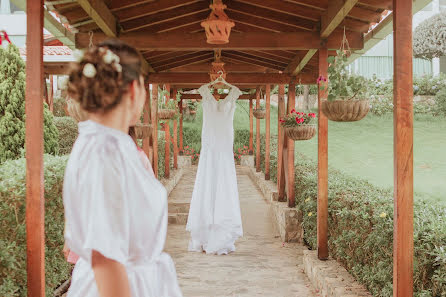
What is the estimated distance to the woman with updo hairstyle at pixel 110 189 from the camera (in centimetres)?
110

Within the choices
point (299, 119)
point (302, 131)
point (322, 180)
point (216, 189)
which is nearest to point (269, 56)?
point (299, 119)

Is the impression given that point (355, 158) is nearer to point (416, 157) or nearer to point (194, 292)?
point (416, 157)

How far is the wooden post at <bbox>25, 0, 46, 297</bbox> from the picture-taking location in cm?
270

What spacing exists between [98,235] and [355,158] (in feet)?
46.5

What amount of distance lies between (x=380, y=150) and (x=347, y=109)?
42.9 feet

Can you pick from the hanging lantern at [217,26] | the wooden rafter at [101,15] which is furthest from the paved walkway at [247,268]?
the wooden rafter at [101,15]

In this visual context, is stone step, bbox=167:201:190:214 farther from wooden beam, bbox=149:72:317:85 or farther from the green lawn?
the green lawn

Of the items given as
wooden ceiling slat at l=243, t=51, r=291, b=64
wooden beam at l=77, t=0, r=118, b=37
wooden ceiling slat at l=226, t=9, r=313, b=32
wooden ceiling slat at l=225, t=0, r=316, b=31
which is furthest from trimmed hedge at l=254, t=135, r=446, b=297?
wooden beam at l=77, t=0, r=118, b=37

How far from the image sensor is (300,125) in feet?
18.6

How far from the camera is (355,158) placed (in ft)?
47.7

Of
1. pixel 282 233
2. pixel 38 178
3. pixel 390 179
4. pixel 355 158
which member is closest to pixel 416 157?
pixel 355 158

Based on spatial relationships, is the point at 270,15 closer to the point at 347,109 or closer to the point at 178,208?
the point at 347,109

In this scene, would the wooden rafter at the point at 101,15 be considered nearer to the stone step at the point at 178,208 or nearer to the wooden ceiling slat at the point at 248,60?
the wooden ceiling slat at the point at 248,60

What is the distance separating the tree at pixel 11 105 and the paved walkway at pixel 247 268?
99.3 inches
